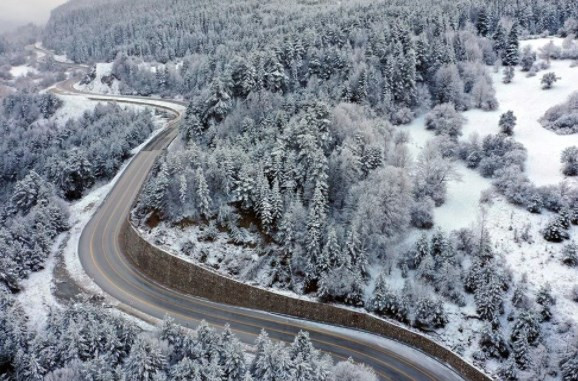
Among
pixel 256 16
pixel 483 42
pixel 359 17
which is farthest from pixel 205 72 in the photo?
pixel 483 42

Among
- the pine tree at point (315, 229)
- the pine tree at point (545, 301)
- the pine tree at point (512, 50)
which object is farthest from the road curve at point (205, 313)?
the pine tree at point (512, 50)

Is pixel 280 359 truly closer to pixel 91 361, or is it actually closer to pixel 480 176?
pixel 91 361

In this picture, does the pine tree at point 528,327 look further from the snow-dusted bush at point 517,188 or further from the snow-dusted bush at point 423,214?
the snow-dusted bush at point 517,188

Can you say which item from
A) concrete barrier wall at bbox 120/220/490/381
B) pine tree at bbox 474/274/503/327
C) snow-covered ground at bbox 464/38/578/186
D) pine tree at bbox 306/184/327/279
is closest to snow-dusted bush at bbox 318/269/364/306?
concrete barrier wall at bbox 120/220/490/381

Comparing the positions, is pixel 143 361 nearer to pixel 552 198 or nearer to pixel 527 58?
pixel 552 198

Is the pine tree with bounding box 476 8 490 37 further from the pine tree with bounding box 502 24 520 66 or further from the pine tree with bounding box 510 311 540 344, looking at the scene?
the pine tree with bounding box 510 311 540 344

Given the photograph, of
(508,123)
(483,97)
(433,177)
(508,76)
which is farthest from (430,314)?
(508,76)
